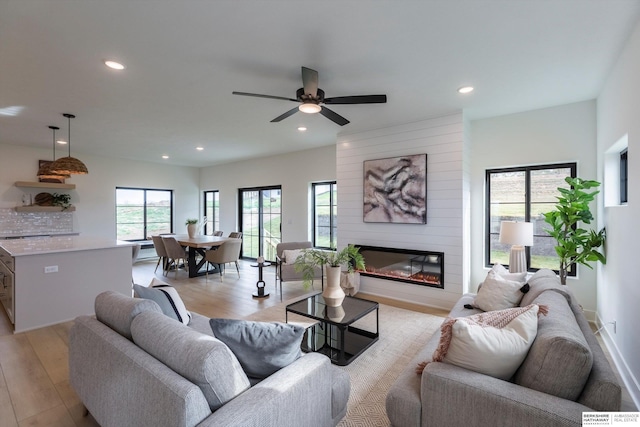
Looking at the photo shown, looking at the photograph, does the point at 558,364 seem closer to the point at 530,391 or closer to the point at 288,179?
the point at 530,391

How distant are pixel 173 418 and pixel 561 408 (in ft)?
5.16

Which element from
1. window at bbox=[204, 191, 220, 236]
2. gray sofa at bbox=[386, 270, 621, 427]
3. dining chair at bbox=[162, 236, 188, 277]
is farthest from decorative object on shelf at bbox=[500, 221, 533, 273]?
window at bbox=[204, 191, 220, 236]

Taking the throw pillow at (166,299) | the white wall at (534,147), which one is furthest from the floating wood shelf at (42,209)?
the white wall at (534,147)

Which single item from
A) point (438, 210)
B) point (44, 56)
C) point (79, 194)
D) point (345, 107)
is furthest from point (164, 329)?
point (79, 194)

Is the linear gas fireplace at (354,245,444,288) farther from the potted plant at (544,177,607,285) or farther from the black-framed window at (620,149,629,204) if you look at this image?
the black-framed window at (620,149,629,204)

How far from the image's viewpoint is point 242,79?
3.09 metres

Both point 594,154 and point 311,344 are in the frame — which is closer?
point 311,344

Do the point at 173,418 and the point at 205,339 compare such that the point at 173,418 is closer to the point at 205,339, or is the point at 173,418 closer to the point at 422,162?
the point at 205,339

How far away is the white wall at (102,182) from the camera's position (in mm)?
6094

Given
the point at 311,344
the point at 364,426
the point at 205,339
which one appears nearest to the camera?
the point at 205,339

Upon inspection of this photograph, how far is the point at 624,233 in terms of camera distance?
2.60 metres

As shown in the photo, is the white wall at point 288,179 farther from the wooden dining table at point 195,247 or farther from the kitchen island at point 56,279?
the kitchen island at point 56,279

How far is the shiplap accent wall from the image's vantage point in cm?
416

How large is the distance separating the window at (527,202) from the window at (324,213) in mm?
2972
